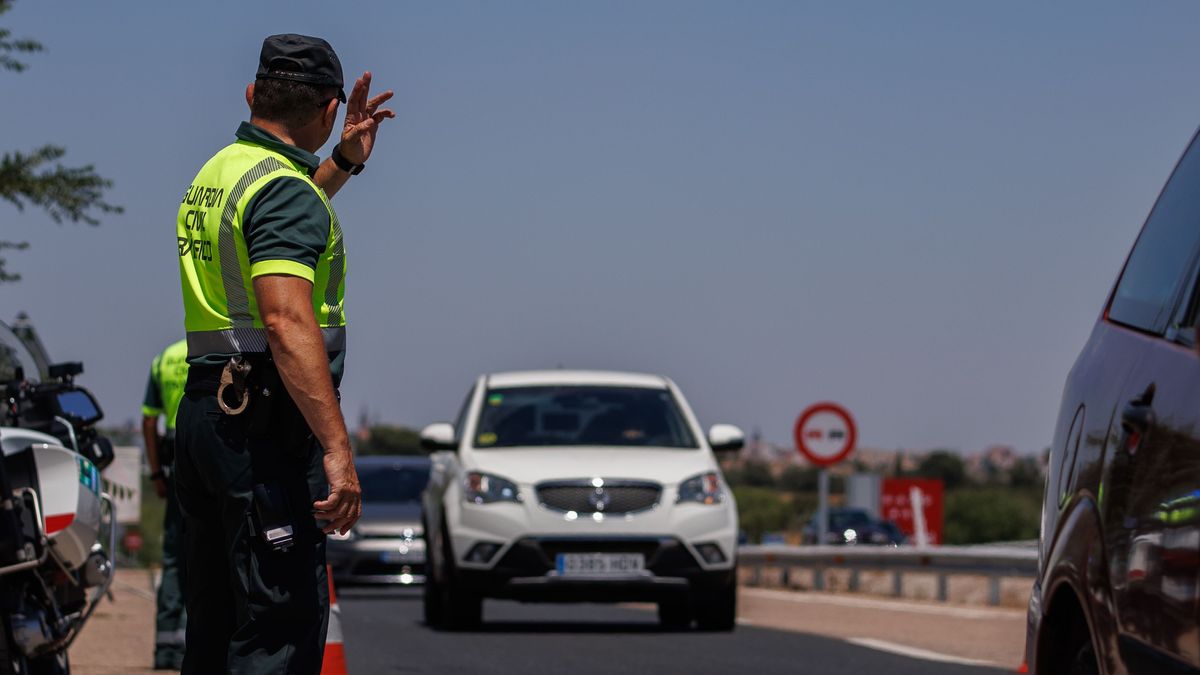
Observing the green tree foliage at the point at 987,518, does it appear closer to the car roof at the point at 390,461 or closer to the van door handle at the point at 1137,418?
the car roof at the point at 390,461

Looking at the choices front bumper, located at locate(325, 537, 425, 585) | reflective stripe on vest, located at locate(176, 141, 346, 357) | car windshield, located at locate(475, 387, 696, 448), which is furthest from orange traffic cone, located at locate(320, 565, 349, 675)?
front bumper, located at locate(325, 537, 425, 585)

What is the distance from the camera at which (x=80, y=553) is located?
8.26 metres

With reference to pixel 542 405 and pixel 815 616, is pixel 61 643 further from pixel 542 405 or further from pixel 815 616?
pixel 815 616

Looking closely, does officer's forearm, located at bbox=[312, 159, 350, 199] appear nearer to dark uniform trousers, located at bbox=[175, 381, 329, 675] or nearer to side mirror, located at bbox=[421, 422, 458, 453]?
dark uniform trousers, located at bbox=[175, 381, 329, 675]

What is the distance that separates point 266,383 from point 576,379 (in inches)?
400

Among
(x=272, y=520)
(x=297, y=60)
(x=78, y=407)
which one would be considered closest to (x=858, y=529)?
(x=78, y=407)

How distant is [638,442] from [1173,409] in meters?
11.1

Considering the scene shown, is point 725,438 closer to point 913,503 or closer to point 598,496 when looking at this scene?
point 598,496

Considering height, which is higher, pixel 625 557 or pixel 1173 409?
pixel 1173 409

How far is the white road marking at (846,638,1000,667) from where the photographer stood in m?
12.6

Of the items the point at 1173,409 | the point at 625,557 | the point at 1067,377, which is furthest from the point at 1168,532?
the point at 625,557

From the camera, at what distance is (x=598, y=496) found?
1430 cm

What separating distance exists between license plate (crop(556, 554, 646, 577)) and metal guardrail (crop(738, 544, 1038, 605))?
4.77 m

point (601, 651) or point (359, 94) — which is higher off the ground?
point (359, 94)
